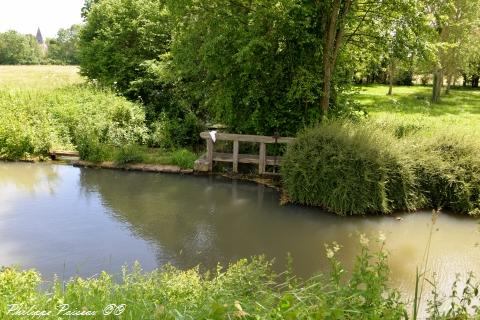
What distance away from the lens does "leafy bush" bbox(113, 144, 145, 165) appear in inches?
440

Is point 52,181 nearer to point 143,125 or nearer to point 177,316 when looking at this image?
point 143,125

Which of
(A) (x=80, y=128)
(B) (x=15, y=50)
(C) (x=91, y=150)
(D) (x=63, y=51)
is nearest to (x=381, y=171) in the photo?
(C) (x=91, y=150)

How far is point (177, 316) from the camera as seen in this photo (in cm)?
285

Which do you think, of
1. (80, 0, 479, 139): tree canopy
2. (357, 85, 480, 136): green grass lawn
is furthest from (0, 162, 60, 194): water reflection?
(357, 85, 480, 136): green grass lawn

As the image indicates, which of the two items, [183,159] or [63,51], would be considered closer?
[183,159]

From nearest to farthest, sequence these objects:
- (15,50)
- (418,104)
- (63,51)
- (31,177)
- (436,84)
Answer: (31,177)
(418,104)
(436,84)
(63,51)
(15,50)

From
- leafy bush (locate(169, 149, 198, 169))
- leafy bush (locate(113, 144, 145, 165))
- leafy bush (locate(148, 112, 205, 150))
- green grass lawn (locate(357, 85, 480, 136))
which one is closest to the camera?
leafy bush (locate(169, 149, 198, 169))

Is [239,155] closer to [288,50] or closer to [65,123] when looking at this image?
[288,50]

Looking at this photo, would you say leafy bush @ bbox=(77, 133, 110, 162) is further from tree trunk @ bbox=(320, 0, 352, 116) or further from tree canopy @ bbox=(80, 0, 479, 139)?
tree trunk @ bbox=(320, 0, 352, 116)

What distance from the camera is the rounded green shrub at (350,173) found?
27.2 ft

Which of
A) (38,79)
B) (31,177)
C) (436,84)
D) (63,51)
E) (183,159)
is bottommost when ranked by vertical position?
(31,177)

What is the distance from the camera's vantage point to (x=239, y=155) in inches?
424

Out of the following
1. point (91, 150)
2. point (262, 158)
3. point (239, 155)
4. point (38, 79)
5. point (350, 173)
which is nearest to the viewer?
point (350, 173)

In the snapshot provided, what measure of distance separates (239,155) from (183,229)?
3.75m
